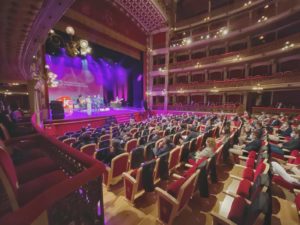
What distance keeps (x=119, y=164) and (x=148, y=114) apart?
13.5 meters

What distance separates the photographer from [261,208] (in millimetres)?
1389

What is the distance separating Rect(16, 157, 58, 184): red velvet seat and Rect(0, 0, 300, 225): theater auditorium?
2cm

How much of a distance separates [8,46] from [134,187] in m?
3.08

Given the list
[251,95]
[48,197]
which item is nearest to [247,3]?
[251,95]

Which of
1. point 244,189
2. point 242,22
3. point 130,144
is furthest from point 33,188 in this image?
point 242,22

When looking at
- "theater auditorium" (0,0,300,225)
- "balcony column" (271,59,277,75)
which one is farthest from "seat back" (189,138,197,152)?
"balcony column" (271,59,277,75)

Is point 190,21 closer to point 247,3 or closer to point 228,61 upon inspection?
point 247,3

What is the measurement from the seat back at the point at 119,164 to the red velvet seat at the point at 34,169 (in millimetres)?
1007

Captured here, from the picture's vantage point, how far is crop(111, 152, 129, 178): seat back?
2984 mm

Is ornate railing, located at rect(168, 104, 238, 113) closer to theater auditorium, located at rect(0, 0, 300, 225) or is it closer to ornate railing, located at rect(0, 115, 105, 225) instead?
theater auditorium, located at rect(0, 0, 300, 225)

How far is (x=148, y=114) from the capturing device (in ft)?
54.4

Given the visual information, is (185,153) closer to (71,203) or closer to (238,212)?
(238,212)

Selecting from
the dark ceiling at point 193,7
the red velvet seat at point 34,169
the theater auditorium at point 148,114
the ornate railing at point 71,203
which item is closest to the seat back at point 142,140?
the theater auditorium at point 148,114

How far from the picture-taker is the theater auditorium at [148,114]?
161 centimetres
